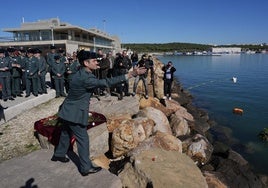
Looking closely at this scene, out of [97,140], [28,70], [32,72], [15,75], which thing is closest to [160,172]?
[97,140]

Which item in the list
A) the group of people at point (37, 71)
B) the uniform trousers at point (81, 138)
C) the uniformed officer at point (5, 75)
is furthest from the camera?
the group of people at point (37, 71)

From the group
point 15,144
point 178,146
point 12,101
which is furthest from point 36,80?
point 178,146

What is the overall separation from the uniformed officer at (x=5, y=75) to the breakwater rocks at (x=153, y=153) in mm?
2396

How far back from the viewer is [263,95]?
88.8ft

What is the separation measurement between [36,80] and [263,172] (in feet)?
34.5

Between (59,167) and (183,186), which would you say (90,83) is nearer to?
(59,167)

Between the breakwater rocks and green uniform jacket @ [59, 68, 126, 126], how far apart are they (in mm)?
2190

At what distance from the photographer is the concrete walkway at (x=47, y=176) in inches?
190

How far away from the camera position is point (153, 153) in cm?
689

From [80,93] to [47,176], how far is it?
1854mm

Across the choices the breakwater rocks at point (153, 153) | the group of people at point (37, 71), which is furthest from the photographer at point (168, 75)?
the breakwater rocks at point (153, 153)

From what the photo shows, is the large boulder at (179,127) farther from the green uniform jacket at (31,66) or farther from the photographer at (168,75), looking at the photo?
the green uniform jacket at (31,66)

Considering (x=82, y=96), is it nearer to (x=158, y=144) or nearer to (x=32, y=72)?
(x=158, y=144)

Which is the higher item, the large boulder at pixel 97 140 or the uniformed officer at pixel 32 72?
the uniformed officer at pixel 32 72
